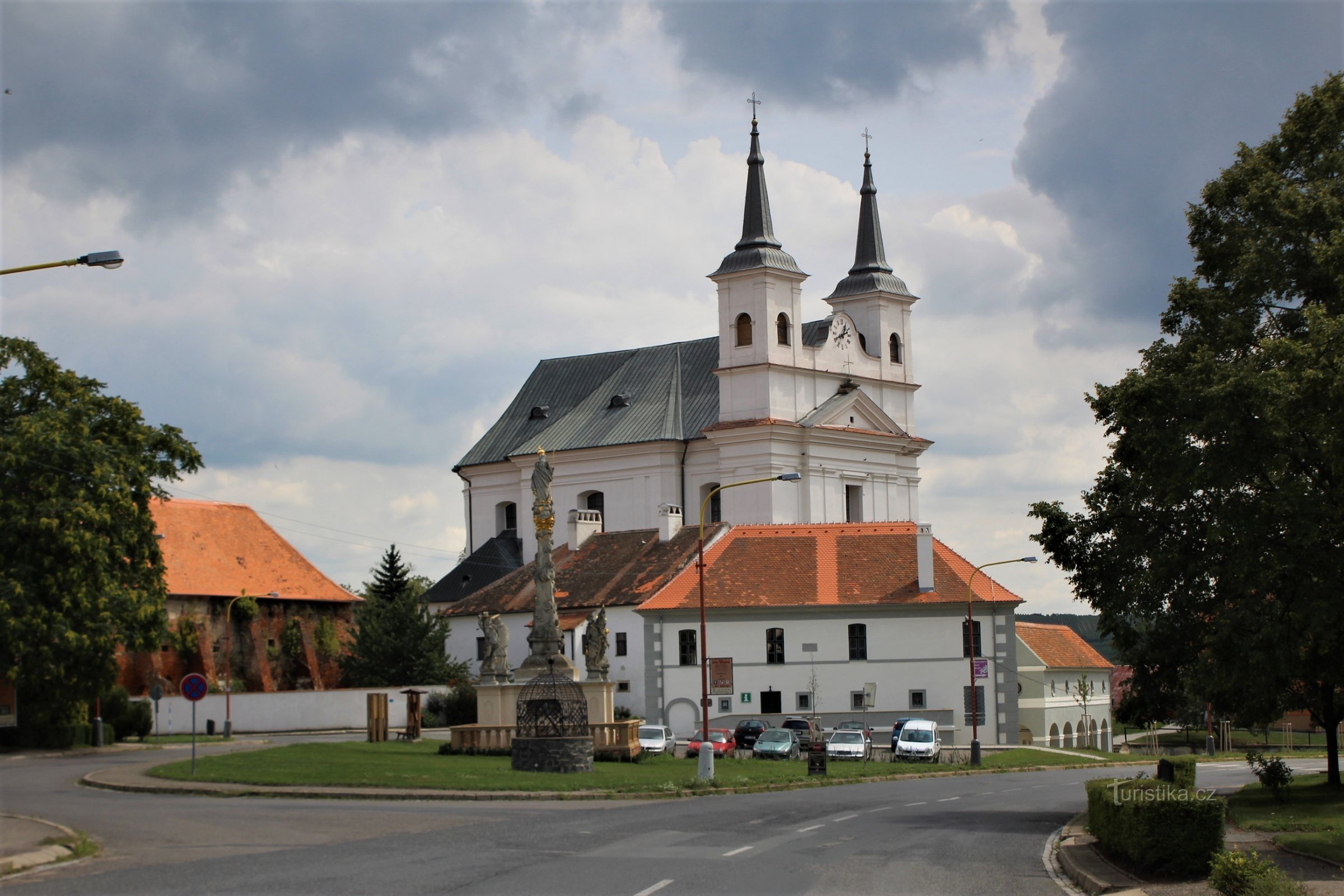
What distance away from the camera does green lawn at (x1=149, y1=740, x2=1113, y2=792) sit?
29.5 metres

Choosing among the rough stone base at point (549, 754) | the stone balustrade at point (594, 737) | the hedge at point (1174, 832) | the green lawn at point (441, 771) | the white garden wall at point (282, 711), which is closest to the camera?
the hedge at point (1174, 832)

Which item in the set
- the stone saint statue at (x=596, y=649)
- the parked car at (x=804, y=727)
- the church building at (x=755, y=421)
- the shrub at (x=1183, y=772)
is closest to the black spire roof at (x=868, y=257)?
the church building at (x=755, y=421)

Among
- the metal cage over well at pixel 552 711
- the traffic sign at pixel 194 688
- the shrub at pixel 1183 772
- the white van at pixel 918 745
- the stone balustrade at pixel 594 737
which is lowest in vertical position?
the white van at pixel 918 745

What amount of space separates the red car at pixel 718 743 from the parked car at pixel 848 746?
3.45 m

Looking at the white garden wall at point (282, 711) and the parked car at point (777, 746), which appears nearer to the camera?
the parked car at point (777, 746)

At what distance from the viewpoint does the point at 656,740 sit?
48281mm

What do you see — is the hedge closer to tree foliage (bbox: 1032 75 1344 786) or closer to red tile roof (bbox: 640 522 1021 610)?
tree foliage (bbox: 1032 75 1344 786)

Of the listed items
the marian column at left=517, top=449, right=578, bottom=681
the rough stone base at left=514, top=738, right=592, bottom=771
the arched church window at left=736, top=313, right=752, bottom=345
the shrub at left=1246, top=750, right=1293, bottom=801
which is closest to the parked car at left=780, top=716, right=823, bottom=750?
the marian column at left=517, top=449, right=578, bottom=681

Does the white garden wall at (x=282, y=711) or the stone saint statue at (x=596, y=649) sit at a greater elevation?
the stone saint statue at (x=596, y=649)

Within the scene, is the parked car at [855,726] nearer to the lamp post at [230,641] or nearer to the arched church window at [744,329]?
the lamp post at [230,641]

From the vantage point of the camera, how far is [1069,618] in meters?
173

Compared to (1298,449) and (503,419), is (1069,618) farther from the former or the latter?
(1298,449)

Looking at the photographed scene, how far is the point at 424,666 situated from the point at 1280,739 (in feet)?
189

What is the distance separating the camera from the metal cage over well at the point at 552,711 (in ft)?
108
